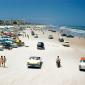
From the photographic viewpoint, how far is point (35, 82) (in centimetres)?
2109

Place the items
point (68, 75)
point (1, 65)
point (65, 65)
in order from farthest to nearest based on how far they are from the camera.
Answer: point (65, 65), point (1, 65), point (68, 75)

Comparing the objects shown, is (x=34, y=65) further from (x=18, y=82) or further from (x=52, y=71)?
(x=18, y=82)

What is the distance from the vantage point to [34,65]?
27.2 m

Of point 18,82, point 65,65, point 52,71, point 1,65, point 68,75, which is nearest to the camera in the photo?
point 18,82

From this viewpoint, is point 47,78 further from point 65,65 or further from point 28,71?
point 65,65

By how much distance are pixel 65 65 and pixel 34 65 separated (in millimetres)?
4383

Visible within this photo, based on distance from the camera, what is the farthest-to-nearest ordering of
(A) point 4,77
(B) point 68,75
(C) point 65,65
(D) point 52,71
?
(C) point 65,65, (D) point 52,71, (B) point 68,75, (A) point 4,77

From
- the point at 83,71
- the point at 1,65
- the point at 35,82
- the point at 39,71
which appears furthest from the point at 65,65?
the point at 35,82

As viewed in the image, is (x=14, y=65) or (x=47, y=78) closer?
(x=47, y=78)

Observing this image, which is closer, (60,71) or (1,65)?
(60,71)

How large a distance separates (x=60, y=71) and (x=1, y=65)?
6.49m

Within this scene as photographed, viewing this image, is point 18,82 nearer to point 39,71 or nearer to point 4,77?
point 4,77

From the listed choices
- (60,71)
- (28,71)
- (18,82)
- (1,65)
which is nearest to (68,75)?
(60,71)

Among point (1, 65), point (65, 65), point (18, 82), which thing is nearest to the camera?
point (18, 82)
